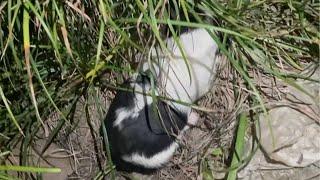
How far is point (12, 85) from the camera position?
7.02ft

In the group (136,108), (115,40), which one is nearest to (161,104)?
(136,108)

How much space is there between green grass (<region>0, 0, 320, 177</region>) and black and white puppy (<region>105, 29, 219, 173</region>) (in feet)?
0.17

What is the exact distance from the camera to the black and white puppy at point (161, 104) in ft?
6.46

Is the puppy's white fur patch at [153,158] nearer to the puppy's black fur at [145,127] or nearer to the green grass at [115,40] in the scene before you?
the puppy's black fur at [145,127]

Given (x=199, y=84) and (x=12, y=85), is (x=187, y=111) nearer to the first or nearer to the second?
(x=199, y=84)

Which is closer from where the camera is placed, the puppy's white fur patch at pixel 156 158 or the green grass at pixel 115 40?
the green grass at pixel 115 40

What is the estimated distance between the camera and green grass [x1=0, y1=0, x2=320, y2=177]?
6.29ft

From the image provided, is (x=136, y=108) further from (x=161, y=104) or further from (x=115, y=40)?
(x=115, y=40)

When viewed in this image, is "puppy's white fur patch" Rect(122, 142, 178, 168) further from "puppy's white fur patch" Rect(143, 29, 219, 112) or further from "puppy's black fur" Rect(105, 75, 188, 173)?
"puppy's white fur patch" Rect(143, 29, 219, 112)

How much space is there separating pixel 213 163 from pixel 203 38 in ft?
1.39

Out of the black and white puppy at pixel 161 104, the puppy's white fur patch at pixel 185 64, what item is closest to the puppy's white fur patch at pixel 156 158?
the black and white puppy at pixel 161 104

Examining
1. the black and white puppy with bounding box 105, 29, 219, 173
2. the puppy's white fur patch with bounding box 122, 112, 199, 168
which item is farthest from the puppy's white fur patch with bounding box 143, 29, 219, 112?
the puppy's white fur patch with bounding box 122, 112, 199, 168

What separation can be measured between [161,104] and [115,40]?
24cm

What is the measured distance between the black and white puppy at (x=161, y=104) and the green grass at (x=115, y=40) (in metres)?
0.05
